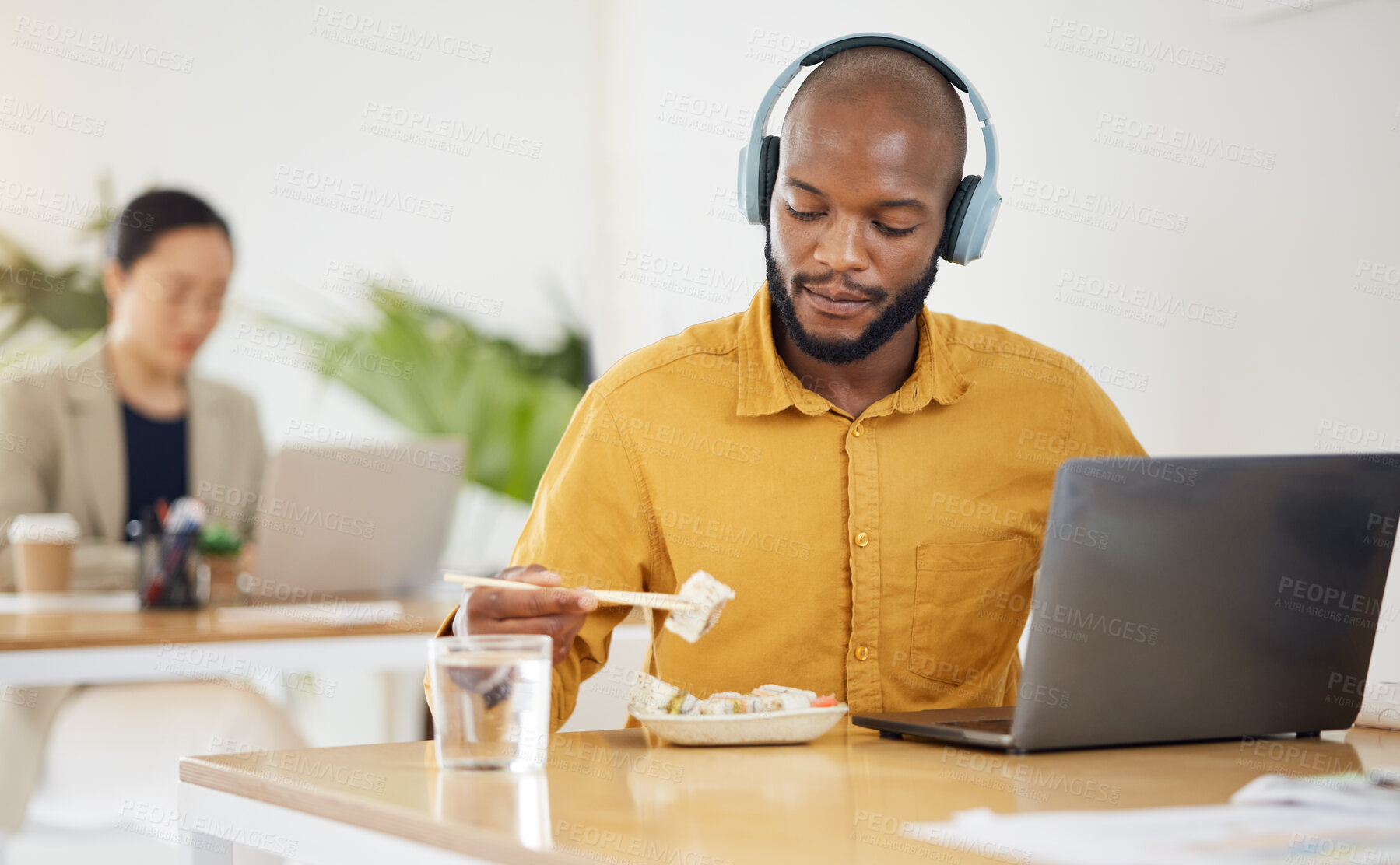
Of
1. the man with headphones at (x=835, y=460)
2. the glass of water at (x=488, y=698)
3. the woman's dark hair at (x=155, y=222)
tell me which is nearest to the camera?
the glass of water at (x=488, y=698)

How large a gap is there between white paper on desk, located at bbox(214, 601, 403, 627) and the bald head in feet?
4.32

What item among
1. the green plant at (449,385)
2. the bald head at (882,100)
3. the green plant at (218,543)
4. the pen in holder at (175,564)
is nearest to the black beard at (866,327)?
the bald head at (882,100)

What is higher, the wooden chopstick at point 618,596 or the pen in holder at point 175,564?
the wooden chopstick at point 618,596

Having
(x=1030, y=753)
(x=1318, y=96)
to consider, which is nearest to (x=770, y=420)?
(x=1030, y=753)

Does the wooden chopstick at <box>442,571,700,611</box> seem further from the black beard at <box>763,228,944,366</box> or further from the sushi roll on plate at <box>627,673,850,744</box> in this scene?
the black beard at <box>763,228,944,366</box>

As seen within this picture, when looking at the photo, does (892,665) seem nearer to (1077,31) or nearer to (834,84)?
(834,84)


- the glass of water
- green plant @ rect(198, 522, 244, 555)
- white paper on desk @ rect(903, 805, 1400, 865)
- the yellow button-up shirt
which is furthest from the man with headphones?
green plant @ rect(198, 522, 244, 555)

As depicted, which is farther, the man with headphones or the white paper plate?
the man with headphones

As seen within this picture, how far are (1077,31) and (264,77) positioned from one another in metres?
2.90

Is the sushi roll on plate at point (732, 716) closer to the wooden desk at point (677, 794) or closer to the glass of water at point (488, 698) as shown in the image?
the wooden desk at point (677, 794)

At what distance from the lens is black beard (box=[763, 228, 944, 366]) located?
1471 millimetres

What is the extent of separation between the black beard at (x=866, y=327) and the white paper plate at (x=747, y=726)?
496mm

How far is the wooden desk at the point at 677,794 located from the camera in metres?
0.75

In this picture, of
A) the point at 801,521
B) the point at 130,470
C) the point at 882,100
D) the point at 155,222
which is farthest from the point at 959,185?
the point at 130,470
